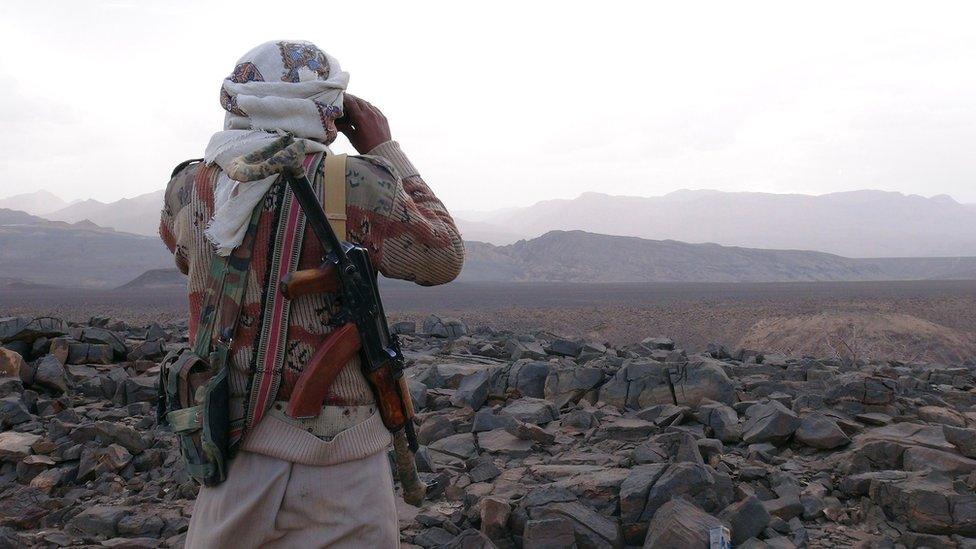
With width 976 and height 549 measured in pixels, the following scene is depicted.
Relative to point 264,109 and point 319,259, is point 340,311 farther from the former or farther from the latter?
point 264,109

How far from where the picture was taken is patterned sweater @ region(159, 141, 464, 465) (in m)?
1.88

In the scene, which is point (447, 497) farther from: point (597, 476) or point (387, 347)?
point (387, 347)

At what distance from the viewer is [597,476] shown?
432 centimetres

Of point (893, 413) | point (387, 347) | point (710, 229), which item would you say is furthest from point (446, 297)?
point (710, 229)

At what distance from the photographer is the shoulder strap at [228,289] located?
6.17 feet

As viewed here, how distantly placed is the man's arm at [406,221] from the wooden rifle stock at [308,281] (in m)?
0.18

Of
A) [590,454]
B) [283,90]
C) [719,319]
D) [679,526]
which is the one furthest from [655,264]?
[283,90]

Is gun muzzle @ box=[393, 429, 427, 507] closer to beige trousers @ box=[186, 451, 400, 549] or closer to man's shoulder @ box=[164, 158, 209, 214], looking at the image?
beige trousers @ box=[186, 451, 400, 549]

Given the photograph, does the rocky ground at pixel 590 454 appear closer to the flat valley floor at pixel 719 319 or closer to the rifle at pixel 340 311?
the rifle at pixel 340 311

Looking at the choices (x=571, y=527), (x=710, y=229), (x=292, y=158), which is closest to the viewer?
(x=292, y=158)

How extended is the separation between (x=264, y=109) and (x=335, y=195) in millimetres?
308

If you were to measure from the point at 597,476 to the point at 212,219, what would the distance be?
309cm

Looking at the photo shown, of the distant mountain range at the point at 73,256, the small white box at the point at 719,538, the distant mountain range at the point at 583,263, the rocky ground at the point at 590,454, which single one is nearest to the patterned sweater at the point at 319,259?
the rocky ground at the point at 590,454

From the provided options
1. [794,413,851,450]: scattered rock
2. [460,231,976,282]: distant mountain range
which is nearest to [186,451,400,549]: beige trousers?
[794,413,851,450]: scattered rock
